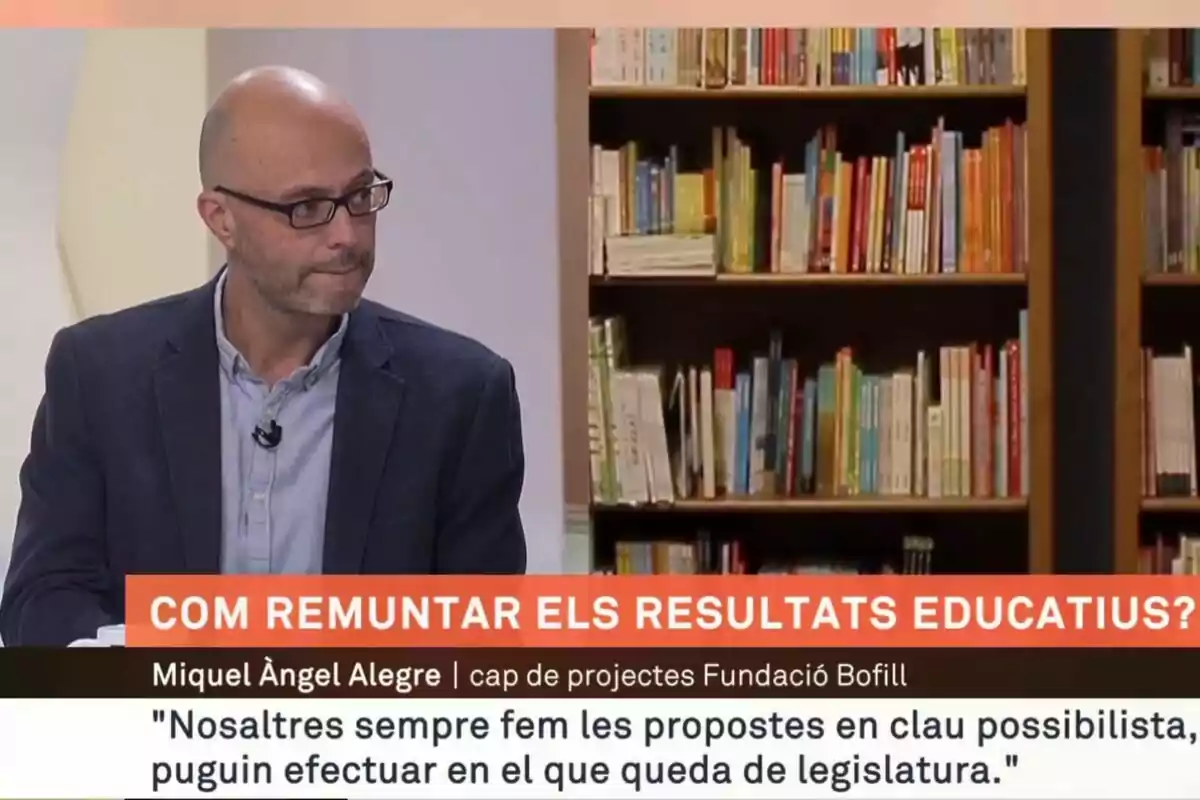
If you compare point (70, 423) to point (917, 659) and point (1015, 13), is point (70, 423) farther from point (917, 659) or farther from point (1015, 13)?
point (1015, 13)

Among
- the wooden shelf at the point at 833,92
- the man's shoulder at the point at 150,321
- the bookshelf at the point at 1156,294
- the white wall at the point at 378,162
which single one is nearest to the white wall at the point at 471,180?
the white wall at the point at 378,162

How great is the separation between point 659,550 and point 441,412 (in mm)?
332

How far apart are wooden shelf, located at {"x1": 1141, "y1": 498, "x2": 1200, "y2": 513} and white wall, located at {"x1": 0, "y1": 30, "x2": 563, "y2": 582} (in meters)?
0.74

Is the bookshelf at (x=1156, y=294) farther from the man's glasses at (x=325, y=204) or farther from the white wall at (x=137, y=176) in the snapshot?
the white wall at (x=137, y=176)

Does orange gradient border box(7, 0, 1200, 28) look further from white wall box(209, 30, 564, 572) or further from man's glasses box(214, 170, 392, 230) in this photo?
man's glasses box(214, 170, 392, 230)

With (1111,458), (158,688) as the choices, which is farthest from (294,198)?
(1111,458)

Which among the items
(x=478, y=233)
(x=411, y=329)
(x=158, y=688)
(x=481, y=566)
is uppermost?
(x=478, y=233)

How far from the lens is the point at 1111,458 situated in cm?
163

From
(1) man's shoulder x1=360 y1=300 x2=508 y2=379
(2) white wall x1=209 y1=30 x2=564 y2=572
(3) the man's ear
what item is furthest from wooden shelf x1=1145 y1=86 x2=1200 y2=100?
(3) the man's ear

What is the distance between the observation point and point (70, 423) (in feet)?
5.18

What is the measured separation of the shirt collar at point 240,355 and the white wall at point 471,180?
0.07m

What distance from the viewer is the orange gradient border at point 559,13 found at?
5.35 feet

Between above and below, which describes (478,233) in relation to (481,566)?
above

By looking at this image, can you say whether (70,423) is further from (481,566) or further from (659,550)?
(659,550)
